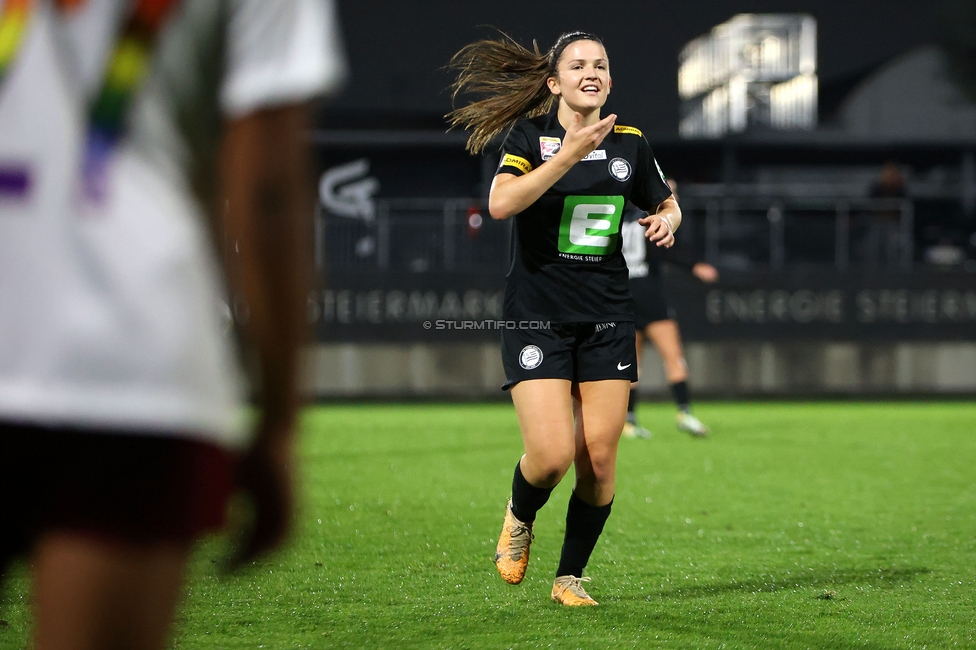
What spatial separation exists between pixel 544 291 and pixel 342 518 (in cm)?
298

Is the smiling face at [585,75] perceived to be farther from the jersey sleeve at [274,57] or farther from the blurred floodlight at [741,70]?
the blurred floodlight at [741,70]

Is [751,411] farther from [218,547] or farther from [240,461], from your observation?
[240,461]

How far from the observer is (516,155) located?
5176 millimetres

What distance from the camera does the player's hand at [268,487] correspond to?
170cm

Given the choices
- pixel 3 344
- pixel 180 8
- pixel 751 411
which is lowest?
pixel 751 411

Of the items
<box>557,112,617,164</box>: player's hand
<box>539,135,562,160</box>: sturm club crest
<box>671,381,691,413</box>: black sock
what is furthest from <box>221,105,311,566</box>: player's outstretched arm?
<box>671,381,691,413</box>: black sock

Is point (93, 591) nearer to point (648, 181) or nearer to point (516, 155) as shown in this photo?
point (516, 155)

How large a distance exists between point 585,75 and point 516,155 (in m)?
0.40

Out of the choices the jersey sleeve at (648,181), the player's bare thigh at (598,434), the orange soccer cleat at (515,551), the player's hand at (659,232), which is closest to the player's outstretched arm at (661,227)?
the player's hand at (659,232)

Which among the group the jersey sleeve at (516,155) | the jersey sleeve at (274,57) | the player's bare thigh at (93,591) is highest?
the jersey sleeve at (274,57)

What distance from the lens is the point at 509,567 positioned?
17.6 feet

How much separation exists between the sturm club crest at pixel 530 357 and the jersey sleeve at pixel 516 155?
67cm

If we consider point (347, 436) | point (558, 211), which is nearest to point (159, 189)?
point (558, 211)

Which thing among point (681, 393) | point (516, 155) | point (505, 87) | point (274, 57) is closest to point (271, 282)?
point (274, 57)
